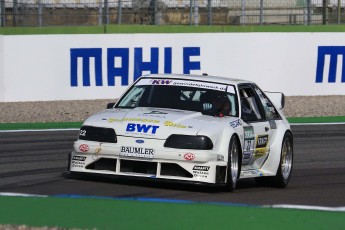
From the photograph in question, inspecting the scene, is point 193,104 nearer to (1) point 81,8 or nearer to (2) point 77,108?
(2) point 77,108

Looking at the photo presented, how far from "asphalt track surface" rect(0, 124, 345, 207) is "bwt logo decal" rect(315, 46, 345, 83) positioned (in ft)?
25.9

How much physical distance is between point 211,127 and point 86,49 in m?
12.1

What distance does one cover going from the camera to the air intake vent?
981 centimetres

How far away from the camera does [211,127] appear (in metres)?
9.86

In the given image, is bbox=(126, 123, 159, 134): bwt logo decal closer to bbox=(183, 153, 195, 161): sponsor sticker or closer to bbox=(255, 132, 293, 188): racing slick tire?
bbox=(183, 153, 195, 161): sponsor sticker

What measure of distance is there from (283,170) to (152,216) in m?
4.47

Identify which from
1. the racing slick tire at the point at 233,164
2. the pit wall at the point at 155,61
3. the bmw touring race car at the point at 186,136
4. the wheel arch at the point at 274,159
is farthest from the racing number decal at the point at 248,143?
the pit wall at the point at 155,61

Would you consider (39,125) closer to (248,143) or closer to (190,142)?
(248,143)

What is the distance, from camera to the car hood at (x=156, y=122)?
32.0ft

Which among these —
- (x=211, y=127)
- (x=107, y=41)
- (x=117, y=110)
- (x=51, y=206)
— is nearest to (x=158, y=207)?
(x=51, y=206)

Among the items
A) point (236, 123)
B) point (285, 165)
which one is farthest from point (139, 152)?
point (285, 165)

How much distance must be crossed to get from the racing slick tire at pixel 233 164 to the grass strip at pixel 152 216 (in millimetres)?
2500

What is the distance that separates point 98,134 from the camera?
9898 mm

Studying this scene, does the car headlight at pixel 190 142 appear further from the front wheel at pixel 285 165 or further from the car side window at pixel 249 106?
the front wheel at pixel 285 165
